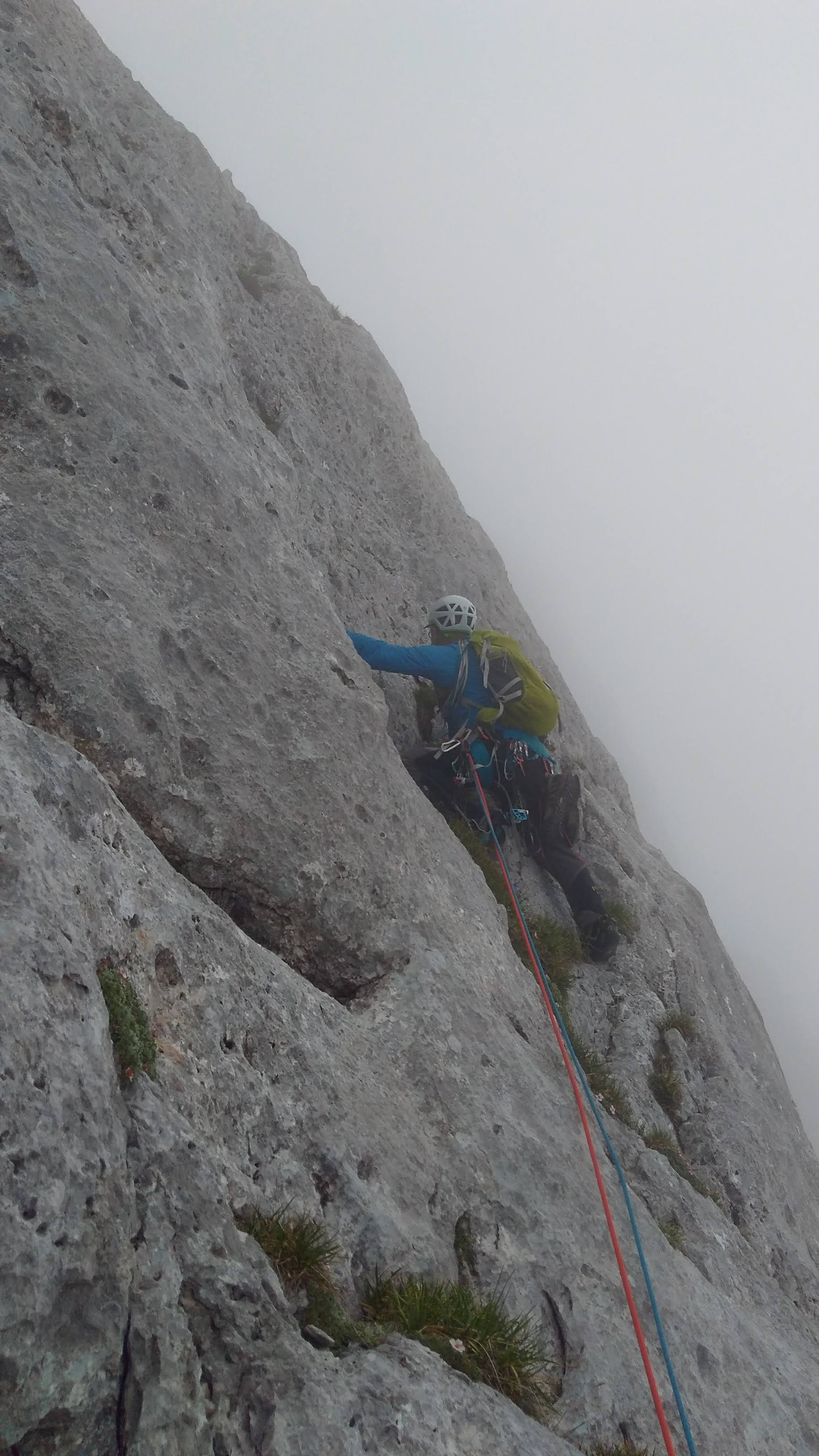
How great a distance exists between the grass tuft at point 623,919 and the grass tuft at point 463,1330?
8.03m

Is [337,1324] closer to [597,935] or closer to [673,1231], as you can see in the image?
[673,1231]

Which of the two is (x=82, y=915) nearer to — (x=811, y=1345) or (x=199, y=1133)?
(x=199, y=1133)

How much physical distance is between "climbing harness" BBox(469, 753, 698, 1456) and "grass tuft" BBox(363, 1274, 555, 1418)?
41.6 inches

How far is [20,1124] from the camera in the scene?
11.8 feet

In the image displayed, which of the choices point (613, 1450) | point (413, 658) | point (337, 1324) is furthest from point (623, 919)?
point (337, 1324)

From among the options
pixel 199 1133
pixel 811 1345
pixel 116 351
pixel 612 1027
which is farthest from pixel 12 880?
pixel 811 1345

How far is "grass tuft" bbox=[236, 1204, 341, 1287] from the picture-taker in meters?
4.70

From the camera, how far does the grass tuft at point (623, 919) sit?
43.3 feet

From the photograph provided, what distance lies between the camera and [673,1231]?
8898 millimetres

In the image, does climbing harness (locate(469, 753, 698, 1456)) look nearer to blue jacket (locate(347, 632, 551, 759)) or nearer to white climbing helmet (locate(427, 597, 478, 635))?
blue jacket (locate(347, 632, 551, 759))

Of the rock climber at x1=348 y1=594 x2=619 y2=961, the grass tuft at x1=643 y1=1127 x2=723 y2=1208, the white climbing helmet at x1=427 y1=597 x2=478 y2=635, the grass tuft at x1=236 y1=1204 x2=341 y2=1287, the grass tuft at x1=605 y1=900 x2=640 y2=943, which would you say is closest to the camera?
the grass tuft at x1=236 y1=1204 x2=341 y2=1287

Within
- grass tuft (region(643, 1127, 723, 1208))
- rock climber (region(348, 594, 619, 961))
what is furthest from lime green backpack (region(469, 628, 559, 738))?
grass tuft (region(643, 1127, 723, 1208))

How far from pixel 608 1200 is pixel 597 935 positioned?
4704 mm

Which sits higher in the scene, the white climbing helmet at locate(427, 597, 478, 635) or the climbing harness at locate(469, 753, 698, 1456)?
the white climbing helmet at locate(427, 597, 478, 635)
